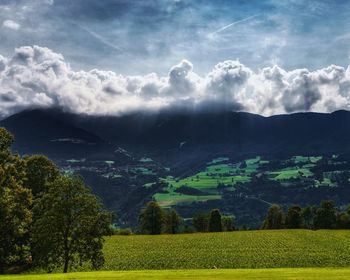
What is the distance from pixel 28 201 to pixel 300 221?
12098 cm

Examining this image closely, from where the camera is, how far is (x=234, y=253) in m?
83.2

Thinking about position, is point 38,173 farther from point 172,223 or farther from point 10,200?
point 172,223

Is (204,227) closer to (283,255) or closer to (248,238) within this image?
(248,238)

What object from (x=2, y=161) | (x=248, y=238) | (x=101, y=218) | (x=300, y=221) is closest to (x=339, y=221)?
(x=300, y=221)

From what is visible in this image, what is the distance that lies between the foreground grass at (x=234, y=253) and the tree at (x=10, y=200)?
52.5 ft

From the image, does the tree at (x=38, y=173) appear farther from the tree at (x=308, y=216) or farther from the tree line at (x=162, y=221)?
the tree at (x=308, y=216)

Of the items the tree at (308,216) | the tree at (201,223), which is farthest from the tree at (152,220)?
the tree at (308,216)

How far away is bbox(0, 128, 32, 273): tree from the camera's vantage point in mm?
55819

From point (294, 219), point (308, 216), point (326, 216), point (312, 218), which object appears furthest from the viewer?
point (308, 216)

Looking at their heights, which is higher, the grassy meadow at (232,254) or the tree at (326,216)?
the grassy meadow at (232,254)

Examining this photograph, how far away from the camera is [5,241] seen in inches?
2357

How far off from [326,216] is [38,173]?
113 metres

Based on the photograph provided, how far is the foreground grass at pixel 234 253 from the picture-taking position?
72.2 meters

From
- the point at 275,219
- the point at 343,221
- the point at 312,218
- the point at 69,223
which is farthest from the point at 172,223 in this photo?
the point at 69,223
